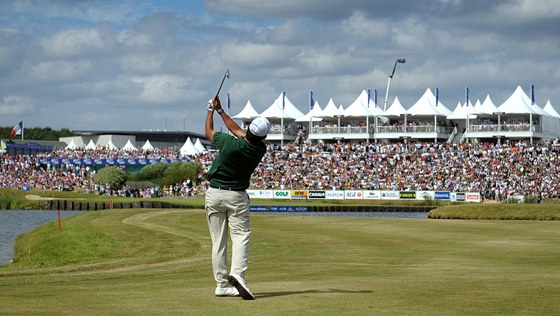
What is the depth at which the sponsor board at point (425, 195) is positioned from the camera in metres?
84.8

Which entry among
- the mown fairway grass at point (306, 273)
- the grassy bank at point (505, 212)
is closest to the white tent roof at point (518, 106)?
Result: the grassy bank at point (505, 212)

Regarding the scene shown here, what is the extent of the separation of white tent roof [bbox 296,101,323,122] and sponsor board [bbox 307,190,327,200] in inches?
1221

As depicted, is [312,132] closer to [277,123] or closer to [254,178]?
[277,123]

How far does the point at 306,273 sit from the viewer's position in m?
17.7

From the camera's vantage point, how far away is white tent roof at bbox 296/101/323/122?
12025 centimetres

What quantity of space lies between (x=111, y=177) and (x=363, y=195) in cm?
3606

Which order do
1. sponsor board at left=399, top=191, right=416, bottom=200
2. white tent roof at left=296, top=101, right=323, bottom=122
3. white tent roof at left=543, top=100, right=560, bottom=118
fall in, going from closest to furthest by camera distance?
sponsor board at left=399, top=191, right=416, bottom=200 → white tent roof at left=543, top=100, right=560, bottom=118 → white tent roof at left=296, top=101, right=323, bottom=122

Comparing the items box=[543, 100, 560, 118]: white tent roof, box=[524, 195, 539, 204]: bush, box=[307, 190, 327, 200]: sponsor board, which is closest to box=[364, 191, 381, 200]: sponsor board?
box=[307, 190, 327, 200]: sponsor board

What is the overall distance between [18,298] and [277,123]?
114369 mm

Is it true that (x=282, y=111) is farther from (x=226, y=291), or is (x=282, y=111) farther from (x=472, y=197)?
(x=226, y=291)

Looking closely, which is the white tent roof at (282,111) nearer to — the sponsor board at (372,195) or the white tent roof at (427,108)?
the white tent roof at (427,108)

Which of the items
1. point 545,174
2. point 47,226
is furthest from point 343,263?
point 545,174

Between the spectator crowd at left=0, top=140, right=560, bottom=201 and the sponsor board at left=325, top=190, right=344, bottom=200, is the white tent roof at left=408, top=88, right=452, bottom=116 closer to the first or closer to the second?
the spectator crowd at left=0, top=140, right=560, bottom=201

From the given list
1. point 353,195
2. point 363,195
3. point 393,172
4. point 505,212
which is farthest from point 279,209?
point 505,212
